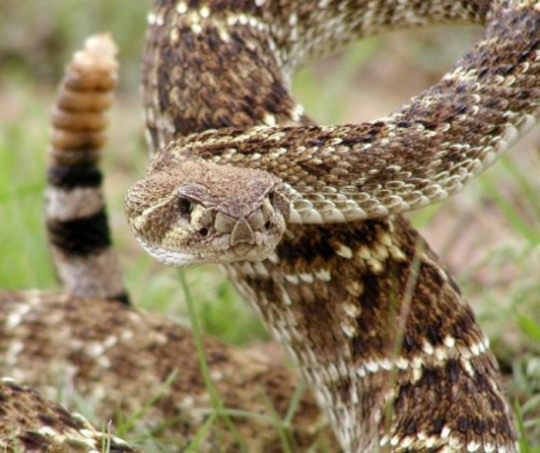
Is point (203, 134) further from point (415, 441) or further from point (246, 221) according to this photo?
point (415, 441)

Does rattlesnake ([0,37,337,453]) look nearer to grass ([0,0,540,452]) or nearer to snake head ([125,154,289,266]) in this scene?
grass ([0,0,540,452])

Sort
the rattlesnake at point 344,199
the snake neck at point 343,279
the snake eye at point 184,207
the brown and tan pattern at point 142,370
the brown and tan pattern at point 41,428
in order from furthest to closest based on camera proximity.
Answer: the brown and tan pattern at point 142,370, the snake neck at point 343,279, the rattlesnake at point 344,199, the snake eye at point 184,207, the brown and tan pattern at point 41,428

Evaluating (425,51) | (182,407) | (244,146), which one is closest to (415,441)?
(244,146)

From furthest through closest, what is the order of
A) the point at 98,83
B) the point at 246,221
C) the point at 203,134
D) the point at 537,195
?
the point at 537,195
the point at 98,83
the point at 203,134
the point at 246,221

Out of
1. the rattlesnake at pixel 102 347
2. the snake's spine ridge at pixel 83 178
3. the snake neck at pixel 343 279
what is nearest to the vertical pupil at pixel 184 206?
the snake neck at pixel 343 279

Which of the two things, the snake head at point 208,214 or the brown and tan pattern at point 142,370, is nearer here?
the snake head at point 208,214

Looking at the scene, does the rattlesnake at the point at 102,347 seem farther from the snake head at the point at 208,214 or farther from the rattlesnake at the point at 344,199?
the snake head at the point at 208,214

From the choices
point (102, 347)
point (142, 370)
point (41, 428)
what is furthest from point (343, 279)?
point (102, 347)
